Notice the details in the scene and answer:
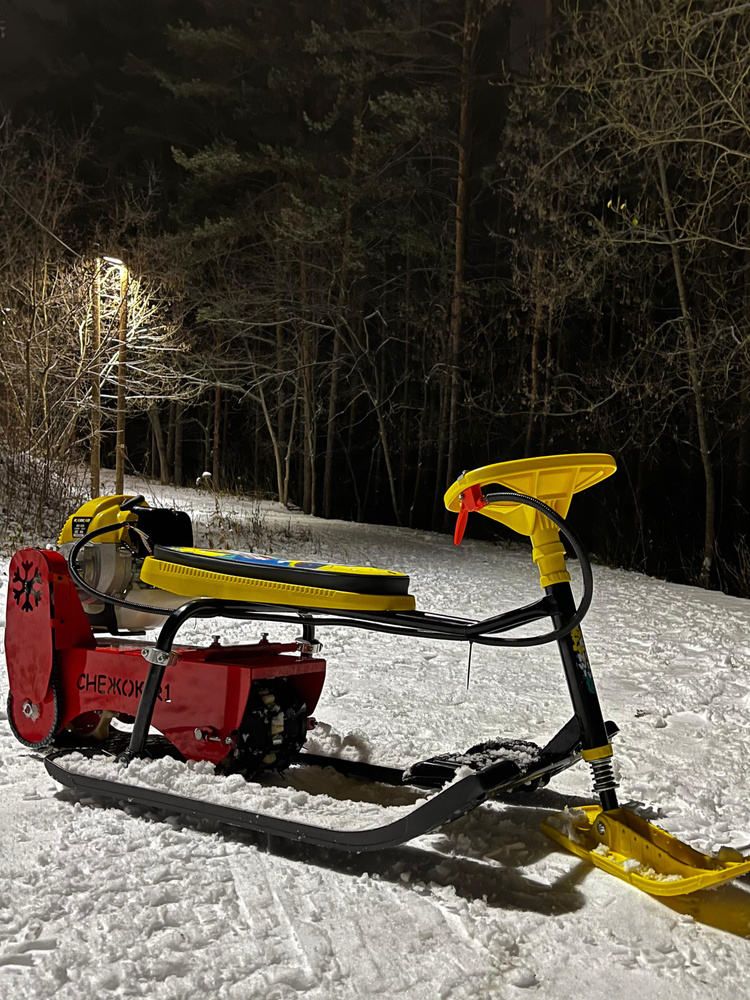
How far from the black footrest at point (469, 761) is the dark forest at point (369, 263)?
27.0 ft

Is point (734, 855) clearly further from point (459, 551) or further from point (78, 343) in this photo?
point (78, 343)

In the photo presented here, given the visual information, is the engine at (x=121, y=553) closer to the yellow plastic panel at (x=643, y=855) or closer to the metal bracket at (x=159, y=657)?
the metal bracket at (x=159, y=657)

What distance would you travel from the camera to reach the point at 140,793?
258 cm

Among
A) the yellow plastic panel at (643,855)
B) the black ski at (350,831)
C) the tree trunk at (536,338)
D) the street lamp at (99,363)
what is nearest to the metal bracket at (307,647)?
the black ski at (350,831)

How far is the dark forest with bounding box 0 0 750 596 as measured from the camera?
1305cm

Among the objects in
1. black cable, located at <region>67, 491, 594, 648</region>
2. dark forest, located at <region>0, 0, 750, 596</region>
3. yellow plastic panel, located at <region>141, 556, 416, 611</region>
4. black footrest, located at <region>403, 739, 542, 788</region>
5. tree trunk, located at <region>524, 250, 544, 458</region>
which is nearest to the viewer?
black cable, located at <region>67, 491, 594, 648</region>

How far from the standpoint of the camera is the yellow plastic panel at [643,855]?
6.79 ft

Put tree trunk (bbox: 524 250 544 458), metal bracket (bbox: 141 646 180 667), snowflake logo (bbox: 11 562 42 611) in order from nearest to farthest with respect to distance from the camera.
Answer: metal bracket (bbox: 141 646 180 667) → snowflake logo (bbox: 11 562 42 611) → tree trunk (bbox: 524 250 544 458)

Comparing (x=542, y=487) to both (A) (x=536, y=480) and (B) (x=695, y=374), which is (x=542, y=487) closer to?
(A) (x=536, y=480)

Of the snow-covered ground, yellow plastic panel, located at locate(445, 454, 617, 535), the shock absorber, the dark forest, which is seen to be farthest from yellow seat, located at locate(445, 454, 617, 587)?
the dark forest

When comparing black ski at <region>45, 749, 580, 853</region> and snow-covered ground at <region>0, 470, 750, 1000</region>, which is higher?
black ski at <region>45, 749, 580, 853</region>

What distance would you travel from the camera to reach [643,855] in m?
2.22

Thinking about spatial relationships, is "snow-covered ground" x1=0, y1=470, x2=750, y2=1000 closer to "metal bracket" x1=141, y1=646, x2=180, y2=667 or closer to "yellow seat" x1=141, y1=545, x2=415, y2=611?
"metal bracket" x1=141, y1=646, x2=180, y2=667

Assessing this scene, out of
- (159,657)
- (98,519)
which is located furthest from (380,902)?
(98,519)
